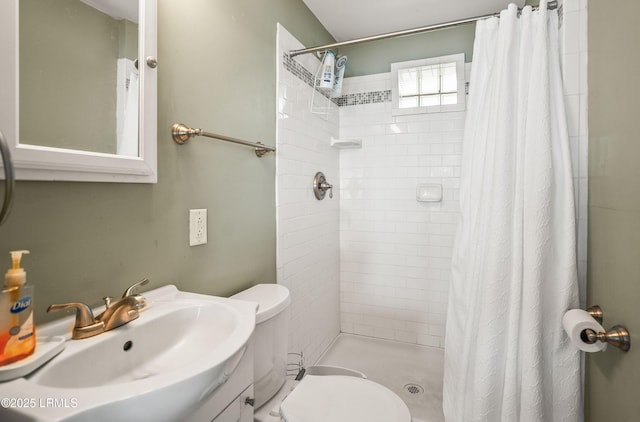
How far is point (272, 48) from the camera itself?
5.89 feet

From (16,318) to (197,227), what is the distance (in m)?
0.66

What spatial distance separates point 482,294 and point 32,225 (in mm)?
1621

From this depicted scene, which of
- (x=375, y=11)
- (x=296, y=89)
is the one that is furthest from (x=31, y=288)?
(x=375, y=11)

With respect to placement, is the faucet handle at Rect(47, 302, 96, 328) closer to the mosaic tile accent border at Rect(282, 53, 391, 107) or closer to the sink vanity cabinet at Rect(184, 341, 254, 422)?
the sink vanity cabinet at Rect(184, 341, 254, 422)

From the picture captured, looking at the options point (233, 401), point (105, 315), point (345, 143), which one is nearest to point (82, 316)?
point (105, 315)

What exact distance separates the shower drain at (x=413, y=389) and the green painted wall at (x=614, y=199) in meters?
1.01

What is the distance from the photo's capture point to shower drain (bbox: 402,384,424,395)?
6.88ft

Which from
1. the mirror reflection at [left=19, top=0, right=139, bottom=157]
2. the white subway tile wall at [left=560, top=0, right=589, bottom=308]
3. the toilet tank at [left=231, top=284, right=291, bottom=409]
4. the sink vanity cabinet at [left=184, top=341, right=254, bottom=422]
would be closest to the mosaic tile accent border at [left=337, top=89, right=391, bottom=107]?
the white subway tile wall at [left=560, top=0, right=589, bottom=308]

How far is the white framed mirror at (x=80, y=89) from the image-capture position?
728 mm

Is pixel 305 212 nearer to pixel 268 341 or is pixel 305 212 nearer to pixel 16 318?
pixel 268 341

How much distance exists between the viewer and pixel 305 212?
2186 millimetres

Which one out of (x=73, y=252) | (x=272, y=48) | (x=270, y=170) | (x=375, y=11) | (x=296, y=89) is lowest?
(x=73, y=252)

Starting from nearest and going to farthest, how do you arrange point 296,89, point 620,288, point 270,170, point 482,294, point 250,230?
point 620,288, point 482,294, point 250,230, point 270,170, point 296,89

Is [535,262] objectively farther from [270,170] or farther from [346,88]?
A: [346,88]
